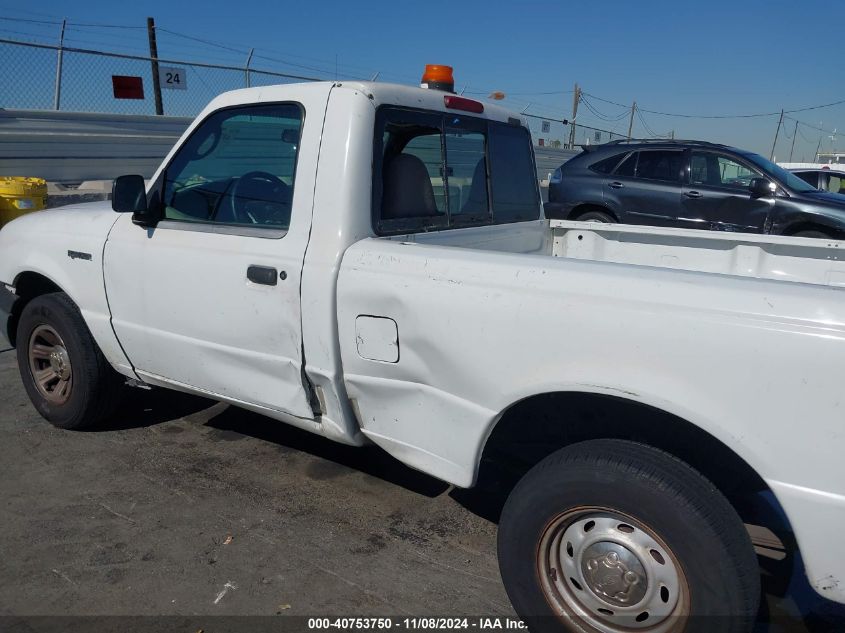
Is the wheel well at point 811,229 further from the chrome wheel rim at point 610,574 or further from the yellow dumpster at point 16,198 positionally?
the yellow dumpster at point 16,198

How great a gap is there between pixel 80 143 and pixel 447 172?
1084 cm

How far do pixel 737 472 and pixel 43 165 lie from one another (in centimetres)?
1190

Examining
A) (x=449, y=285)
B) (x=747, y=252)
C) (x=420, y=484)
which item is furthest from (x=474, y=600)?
(x=747, y=252)

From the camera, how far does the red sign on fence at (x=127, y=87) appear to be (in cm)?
1273

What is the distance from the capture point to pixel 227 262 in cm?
297

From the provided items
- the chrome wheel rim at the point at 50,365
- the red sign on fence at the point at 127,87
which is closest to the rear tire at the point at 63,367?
the chrome wheel rim at the point at 50,365

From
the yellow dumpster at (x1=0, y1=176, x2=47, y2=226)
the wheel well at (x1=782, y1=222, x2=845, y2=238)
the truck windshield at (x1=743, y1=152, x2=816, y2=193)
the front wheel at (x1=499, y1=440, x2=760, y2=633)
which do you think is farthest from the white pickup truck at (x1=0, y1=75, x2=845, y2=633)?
the truck windshield at (x1=743, y1=152, x2=816, y2=193)

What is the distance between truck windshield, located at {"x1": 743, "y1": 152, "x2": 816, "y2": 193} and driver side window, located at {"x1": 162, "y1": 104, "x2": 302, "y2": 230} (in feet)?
25.2

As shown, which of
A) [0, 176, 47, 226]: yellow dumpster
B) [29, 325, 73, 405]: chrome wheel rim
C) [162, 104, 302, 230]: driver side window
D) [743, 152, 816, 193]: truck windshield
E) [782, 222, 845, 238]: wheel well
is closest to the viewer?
[162, 104, 302, 230]: driver side window

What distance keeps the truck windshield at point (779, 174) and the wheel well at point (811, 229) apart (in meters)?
0.45

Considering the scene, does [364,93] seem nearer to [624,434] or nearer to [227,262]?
[227,262]

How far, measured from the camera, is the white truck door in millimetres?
2844

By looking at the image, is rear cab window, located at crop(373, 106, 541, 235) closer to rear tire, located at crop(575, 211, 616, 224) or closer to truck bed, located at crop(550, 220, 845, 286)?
truck bed, located at crop(550, 220, 845, 286)

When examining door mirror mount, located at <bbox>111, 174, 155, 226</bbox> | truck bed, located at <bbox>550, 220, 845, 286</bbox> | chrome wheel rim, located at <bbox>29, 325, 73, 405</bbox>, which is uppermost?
door mirror mount, located at <bbox>111, 174, 155, 226</bbox>
